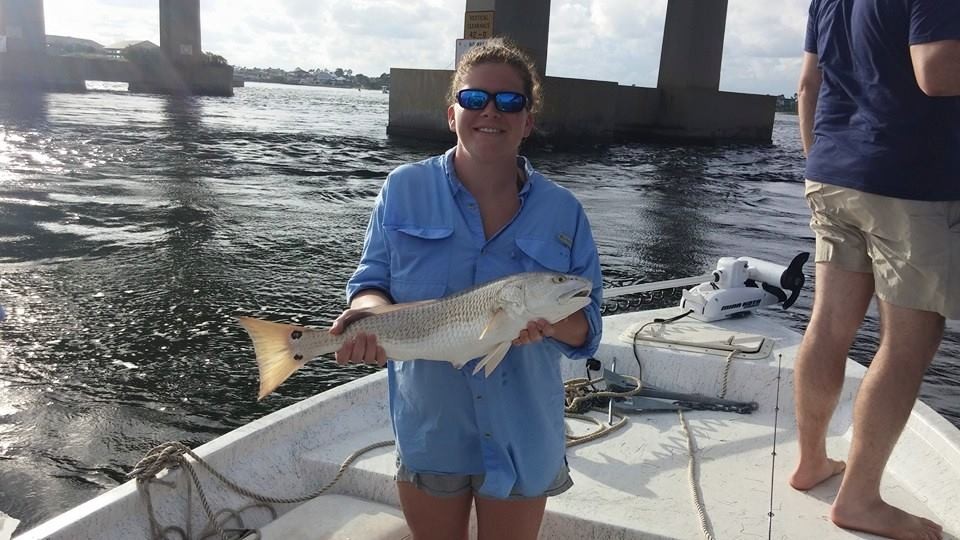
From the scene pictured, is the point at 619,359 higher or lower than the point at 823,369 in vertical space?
Answer: lower

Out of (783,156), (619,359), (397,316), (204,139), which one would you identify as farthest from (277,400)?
(783,156)

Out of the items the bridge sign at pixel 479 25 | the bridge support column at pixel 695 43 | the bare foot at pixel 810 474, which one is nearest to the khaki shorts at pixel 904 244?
the bare foot at pixel 810 474

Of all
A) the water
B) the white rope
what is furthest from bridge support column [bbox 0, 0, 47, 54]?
the white rope

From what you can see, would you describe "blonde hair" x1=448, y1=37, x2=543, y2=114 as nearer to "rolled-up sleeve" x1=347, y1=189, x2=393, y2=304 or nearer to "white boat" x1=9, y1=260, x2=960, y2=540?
"rolled-up sleeve" x1=347, y1=189, x2=393, y2=304

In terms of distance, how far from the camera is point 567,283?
2.54 meters

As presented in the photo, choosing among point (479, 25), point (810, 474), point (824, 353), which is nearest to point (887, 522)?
point (810, 474)

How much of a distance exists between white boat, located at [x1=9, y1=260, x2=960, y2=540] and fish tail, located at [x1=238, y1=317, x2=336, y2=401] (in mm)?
877

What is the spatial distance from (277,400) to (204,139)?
88.7ft

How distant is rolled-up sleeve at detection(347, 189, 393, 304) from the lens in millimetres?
2838

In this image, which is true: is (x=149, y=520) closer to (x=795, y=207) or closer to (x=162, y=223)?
(x=162, y=223)

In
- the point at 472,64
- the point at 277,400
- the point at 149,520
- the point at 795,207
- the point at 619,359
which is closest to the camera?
the point at 472,64

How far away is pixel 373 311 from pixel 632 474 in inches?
88.5

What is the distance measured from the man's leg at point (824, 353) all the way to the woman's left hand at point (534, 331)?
1.74m

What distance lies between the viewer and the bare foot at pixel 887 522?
3.45 m
